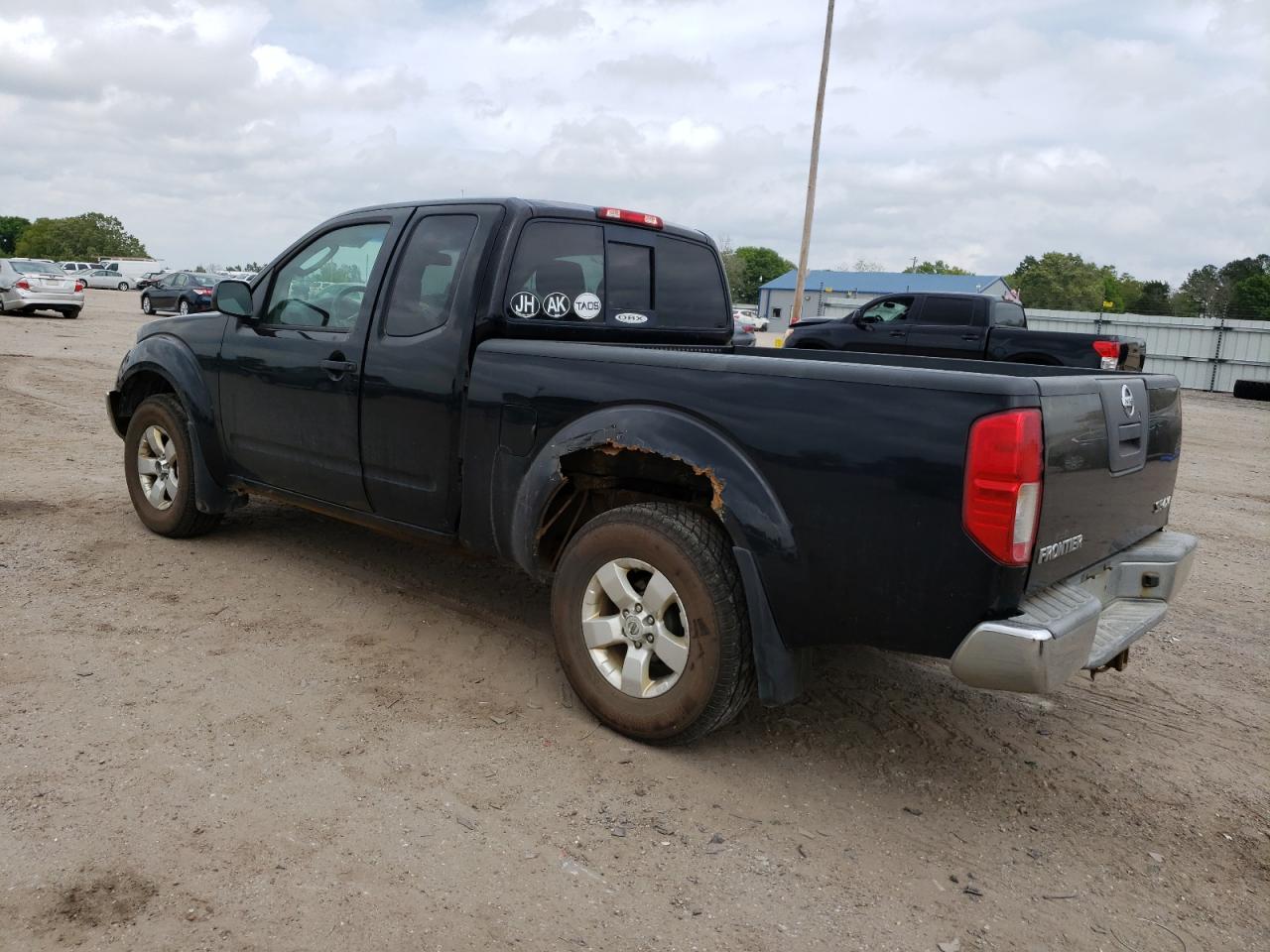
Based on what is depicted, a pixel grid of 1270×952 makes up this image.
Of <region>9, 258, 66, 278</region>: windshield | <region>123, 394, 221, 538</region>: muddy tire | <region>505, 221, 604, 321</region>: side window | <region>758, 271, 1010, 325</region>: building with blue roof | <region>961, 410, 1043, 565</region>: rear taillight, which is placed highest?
<region>758, 271, 1010, 325</region>: building with blue roof

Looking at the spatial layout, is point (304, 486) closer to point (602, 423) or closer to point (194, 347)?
point (194, 347)

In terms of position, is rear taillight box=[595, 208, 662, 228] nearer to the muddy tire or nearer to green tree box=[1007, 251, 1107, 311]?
the muddy tire

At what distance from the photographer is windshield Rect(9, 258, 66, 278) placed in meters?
25.8

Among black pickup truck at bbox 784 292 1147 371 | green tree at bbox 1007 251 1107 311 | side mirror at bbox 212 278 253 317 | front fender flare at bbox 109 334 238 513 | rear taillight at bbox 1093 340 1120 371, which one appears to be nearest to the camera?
side mirror at bbox 212 278 253 317

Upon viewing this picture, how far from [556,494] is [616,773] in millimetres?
1077

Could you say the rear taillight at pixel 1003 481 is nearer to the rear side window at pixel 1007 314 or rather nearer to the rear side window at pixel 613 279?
the rear side window at pixel 613 279

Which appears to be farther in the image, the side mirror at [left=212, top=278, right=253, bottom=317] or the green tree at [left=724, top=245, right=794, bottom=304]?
the green tree at [left=724, top=245, right=794, bottom=304]

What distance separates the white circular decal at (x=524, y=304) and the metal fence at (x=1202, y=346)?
2407cm

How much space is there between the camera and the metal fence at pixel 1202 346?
25.1 metres

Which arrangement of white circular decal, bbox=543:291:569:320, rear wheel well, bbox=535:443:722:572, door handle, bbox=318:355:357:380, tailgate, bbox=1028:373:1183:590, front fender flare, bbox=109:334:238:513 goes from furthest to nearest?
front fender flare, bbox=109:334:238:513 < door handle, bbox=318:355:357:380 < white circular decal, bbox=543:291:569:320 < rear wheel well, bbox=535:443:722:572 < tailgate, bbox=1028:373:1183:590

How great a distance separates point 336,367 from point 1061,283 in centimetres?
10417

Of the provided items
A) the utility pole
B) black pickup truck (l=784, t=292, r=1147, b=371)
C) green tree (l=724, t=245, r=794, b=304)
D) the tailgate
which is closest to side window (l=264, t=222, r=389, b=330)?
the tailgate

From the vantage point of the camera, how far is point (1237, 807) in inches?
132

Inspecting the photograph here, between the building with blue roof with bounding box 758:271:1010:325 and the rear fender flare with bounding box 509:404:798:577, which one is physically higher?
the building with blue roof with bounding box 758:271:1010:325
